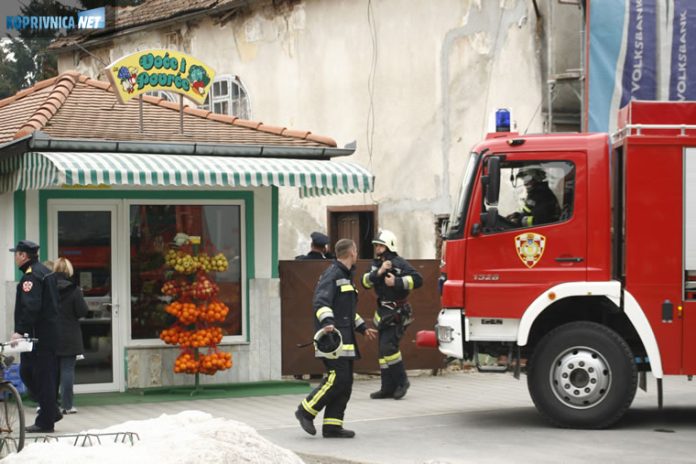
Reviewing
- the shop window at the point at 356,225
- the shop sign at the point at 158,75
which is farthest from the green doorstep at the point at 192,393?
the shop window at the point at 356,225

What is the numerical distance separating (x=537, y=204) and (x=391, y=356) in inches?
124

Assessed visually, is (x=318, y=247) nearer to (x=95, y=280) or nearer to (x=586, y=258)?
(x=95, y=280)

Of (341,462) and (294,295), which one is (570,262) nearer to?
(341,462)

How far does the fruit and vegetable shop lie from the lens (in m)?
14.6

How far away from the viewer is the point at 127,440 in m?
7.60

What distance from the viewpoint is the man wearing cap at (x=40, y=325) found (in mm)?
12047

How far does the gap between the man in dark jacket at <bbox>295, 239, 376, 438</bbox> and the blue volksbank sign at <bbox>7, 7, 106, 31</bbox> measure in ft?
65.7

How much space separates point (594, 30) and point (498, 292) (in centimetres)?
749

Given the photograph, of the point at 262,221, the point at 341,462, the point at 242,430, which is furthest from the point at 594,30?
the point at 242,430

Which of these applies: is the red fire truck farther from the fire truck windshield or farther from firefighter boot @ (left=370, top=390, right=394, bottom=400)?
firefighter boot @ (left=370, top=390, right=394, bottom=400)

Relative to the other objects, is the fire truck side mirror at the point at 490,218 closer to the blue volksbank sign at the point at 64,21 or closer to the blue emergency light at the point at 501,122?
the blue emergency light at the point at 501,122

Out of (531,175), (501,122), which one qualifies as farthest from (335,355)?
(501,122)

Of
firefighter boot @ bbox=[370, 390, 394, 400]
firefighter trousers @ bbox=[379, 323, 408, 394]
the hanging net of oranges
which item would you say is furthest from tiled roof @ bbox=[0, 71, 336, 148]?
firefighter boot @ bbox=[370, 390, 394, 400]

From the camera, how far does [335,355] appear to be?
11.2 meters
